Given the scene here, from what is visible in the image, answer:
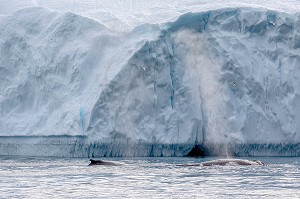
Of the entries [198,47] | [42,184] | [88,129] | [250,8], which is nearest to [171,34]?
[198,47]

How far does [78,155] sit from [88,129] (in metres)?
1.16

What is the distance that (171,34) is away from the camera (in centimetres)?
2620

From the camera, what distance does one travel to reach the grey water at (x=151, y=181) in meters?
11.6

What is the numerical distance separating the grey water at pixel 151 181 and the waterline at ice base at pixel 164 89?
5.54m

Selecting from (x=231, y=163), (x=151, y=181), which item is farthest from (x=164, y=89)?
(x=151, y=181)

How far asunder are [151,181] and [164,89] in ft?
37.7

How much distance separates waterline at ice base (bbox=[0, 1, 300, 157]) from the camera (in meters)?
24.8

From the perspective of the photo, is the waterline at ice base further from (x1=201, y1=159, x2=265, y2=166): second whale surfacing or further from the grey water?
the grey water

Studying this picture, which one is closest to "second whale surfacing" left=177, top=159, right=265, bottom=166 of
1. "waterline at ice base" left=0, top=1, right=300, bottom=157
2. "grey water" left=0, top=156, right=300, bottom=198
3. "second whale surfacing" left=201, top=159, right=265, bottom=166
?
"second whale surfacing" left=201, top=159, right=265, bottom=166

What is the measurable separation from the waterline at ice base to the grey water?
18.2ft

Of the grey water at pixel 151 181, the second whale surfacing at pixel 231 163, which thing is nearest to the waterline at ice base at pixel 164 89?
the second whale surfacing at pixel 231 163

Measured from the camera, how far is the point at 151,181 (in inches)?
555

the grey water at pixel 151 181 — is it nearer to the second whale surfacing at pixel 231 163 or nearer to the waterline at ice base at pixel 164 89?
the second whale surfacing at pixel 231 163

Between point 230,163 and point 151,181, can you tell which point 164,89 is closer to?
point 230,163
